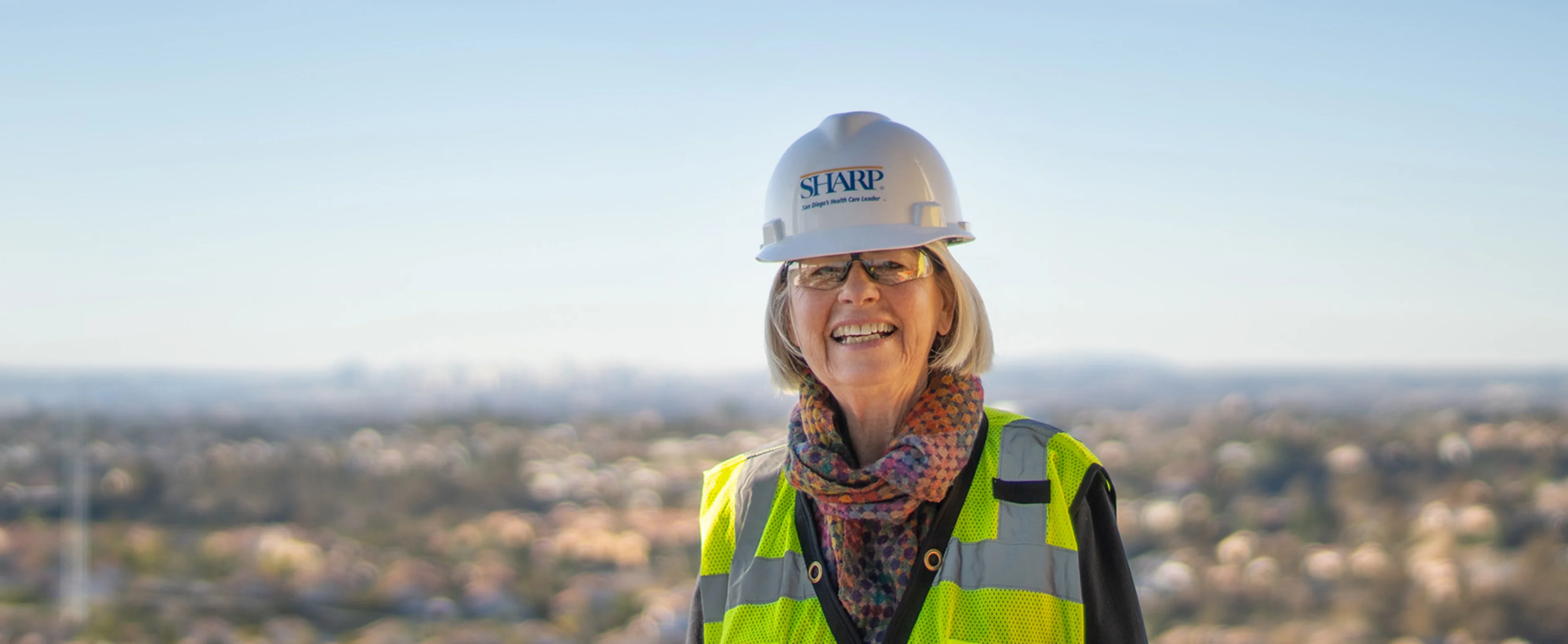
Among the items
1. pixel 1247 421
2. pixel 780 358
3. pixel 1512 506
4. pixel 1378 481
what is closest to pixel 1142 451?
pixel 1247 421

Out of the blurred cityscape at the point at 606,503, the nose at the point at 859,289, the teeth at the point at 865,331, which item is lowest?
the blurred cityscape at the point at 606,503

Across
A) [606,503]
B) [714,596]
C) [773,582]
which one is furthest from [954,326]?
[606,503]

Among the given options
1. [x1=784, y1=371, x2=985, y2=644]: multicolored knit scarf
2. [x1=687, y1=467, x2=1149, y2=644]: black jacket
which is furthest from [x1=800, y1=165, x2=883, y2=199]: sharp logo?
[x1=687, y1=467, x2=1149, y2=644]: black jacket

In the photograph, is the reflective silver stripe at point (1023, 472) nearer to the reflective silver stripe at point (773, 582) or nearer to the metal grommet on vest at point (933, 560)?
the metal grommet on vest at point (933, 560)

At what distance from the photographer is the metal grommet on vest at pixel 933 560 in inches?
80.5

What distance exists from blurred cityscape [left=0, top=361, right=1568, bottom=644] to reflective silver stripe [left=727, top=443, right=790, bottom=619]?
36.4 feet

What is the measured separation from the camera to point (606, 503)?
→ 2098cm

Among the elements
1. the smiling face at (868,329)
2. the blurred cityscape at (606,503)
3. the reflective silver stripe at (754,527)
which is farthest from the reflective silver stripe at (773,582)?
the blurred cityscape at (606,503)

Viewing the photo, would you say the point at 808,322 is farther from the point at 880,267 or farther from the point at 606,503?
the point at 606,503

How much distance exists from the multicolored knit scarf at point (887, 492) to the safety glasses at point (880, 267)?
25cm

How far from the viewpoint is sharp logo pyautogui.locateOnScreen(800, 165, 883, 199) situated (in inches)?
91.7

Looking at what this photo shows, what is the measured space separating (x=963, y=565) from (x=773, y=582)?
0.42 m

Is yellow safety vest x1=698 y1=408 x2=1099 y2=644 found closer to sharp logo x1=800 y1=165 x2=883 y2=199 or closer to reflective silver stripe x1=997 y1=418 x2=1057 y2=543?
reflective silver stripe x1=997 y1=418 x2=1057 y2=543

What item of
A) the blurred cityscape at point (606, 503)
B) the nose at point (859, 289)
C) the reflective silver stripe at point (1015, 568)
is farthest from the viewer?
the blurred cityscape at point (606, 503)
